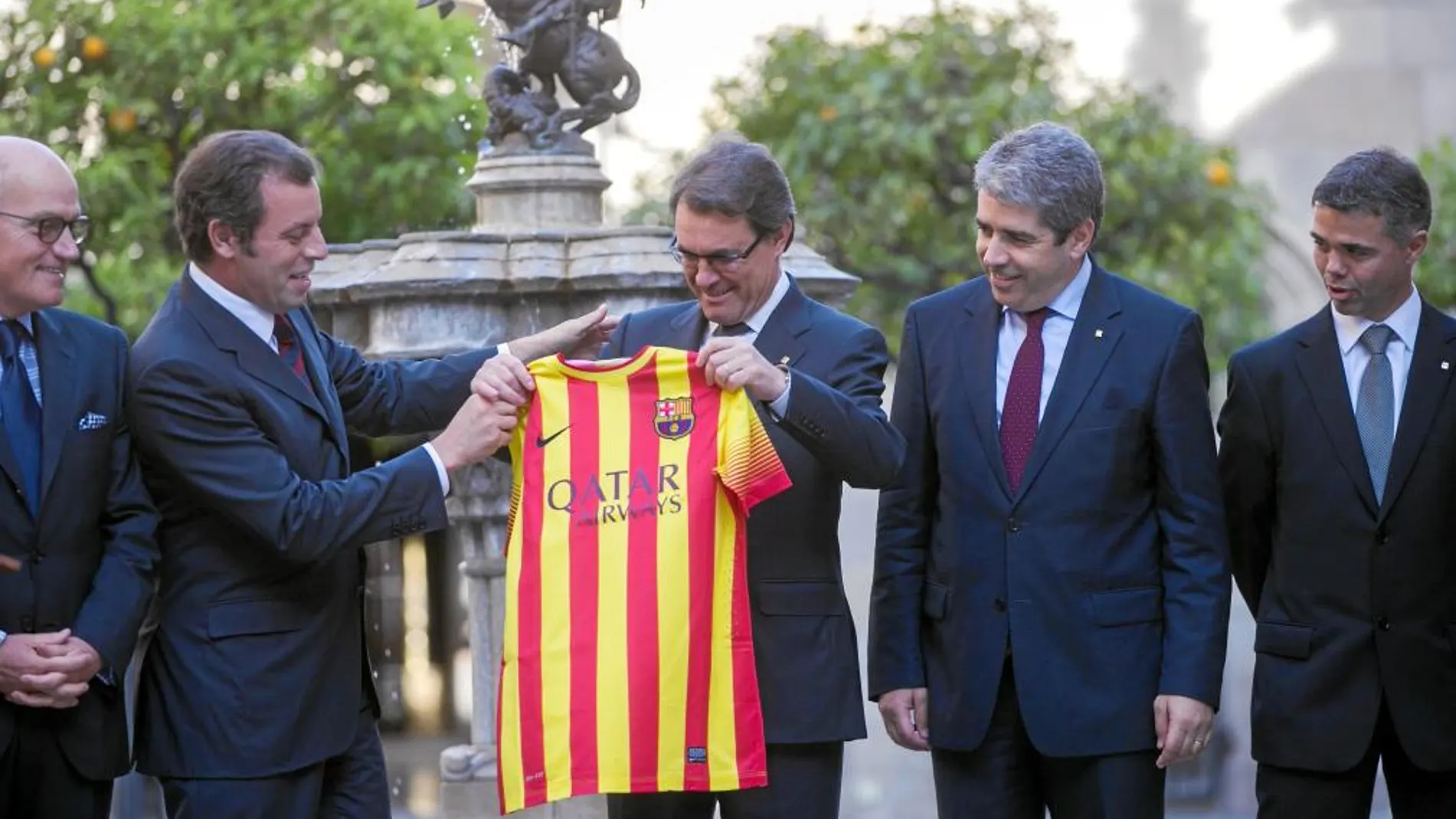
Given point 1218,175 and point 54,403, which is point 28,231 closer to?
point 54,403

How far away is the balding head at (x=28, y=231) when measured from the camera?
4.37 meters

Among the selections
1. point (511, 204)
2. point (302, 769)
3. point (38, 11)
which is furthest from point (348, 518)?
point (38, 11)

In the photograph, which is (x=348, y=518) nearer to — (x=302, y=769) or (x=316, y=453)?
(x=316, y=453)

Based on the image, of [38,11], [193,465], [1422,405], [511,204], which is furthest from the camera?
[38,11]

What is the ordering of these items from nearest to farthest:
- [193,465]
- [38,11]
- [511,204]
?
[193,465] → [511,204] → [38,11]

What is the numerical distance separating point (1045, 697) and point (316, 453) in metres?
1.48

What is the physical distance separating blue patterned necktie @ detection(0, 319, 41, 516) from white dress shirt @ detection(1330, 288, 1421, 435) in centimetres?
265

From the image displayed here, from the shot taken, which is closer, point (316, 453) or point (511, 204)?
point (316, 453)

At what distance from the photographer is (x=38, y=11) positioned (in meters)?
11.4

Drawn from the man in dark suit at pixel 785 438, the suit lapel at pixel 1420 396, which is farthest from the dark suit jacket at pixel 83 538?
the suit lapel at pixel 1420 396

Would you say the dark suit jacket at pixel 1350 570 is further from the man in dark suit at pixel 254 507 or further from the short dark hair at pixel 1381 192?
the man in dark suit at pixel 254 507

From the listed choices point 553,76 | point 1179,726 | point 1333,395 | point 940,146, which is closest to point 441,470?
point 1179,726

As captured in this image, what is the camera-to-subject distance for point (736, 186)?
14.4ft

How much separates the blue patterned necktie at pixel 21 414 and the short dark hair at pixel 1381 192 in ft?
8.49
